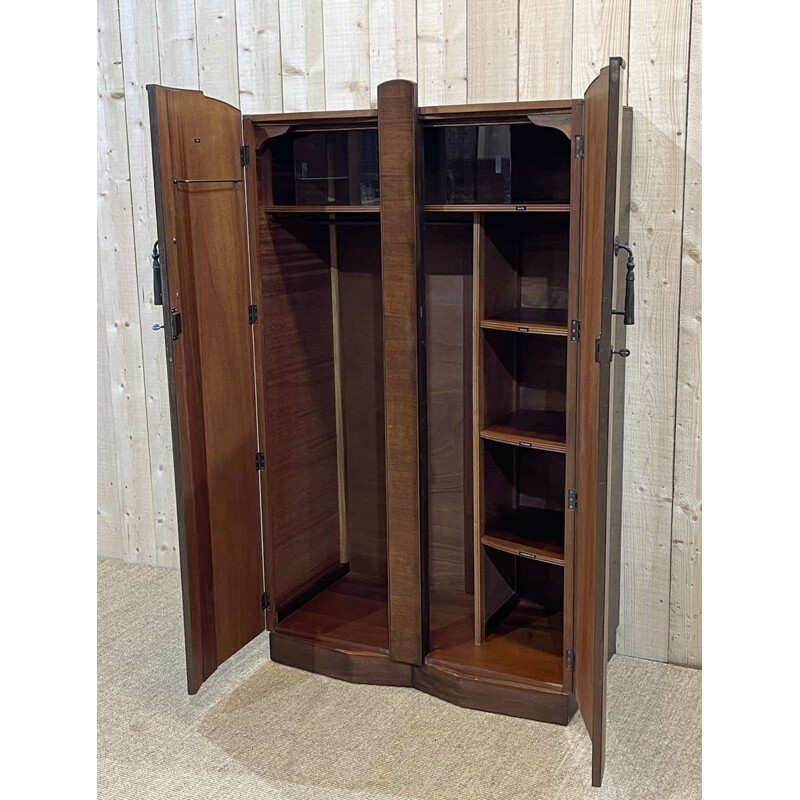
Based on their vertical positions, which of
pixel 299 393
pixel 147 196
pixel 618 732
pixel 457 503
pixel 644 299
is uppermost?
pixel 147 196

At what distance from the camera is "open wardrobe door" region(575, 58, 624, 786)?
7.04ft

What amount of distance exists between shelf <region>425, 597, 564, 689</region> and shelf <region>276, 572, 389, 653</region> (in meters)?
0.20

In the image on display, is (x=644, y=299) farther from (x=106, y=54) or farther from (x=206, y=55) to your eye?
(x=106, y=54)

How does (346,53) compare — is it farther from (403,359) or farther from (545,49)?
(403,359)

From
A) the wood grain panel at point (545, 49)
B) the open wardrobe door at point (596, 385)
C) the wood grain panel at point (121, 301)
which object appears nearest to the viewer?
the open wardrobe door at point (596, 385)

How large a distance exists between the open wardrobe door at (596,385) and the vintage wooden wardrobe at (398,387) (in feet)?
0.04

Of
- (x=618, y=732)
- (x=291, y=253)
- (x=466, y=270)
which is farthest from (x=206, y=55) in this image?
(x=618, y=732)

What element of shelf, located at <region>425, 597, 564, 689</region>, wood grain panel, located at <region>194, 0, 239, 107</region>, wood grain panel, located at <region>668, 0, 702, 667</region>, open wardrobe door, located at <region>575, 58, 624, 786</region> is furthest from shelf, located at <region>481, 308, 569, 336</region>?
wood grain panel, located at <region>194, 0, 239, 107</region>

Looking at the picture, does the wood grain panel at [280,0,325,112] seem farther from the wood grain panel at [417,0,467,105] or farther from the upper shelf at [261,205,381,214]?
the upper shelf at [261,205,381,214]

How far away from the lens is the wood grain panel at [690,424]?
9.22ft

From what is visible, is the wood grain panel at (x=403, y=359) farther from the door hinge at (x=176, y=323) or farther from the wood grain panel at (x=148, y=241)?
the wood grain panel at (x=148, y=241)

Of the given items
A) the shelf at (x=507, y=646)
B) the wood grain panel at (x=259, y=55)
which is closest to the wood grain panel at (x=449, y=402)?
the shelf at (x=507, y=646)

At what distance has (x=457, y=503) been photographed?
10.9ft

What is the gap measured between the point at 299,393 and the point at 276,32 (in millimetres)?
→ 1301
